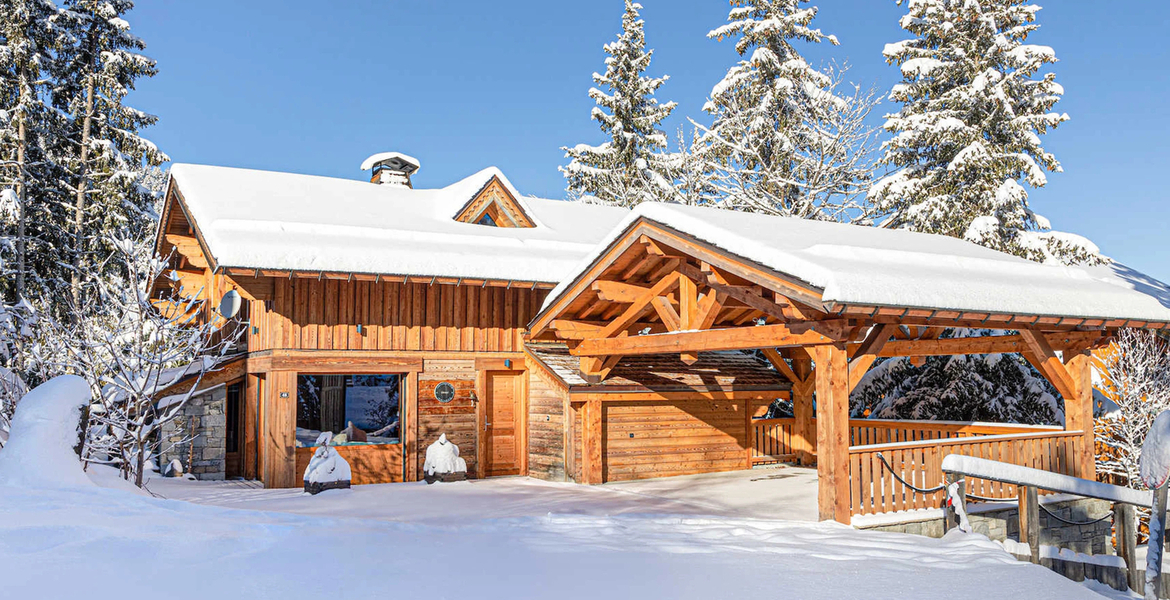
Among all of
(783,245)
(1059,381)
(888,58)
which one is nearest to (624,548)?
(783,245)

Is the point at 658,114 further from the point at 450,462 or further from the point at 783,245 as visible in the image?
the point at 783,245

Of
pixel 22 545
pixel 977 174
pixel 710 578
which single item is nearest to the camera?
pixel 22 545

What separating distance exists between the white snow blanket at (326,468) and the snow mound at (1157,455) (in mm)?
9767

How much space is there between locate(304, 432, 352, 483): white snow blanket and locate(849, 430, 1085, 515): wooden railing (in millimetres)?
7078

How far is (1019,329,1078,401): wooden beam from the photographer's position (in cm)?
1194

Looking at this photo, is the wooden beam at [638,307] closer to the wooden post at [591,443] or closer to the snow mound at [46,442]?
the wooden post at [591,443]

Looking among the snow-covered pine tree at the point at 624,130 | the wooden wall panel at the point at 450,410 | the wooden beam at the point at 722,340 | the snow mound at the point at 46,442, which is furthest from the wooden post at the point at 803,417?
the snow-covered pine tree at the point at 624,130

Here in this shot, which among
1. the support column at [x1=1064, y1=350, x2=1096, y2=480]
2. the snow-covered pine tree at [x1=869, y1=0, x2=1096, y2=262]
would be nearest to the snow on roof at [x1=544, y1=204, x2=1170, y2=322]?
the support column at [x1=1064, y1=350, x2=1096, y2=480]

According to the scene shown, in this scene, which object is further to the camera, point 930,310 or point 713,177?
point 713,177

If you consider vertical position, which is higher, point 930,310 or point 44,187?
point 44,187

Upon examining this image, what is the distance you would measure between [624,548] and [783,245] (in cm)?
421

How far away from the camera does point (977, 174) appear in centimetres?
2138

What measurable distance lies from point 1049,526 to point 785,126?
52.8 feet

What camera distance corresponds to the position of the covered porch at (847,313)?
9.45 meters
